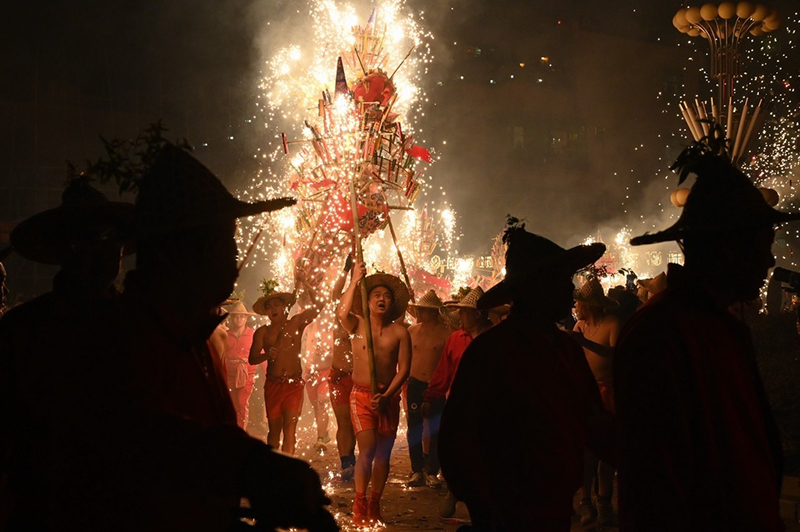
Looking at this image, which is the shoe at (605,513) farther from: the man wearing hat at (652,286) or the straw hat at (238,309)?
the straw hat at (238,309)

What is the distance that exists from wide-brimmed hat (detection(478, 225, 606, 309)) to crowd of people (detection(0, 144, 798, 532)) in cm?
1

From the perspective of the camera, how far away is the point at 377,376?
29.1 ft

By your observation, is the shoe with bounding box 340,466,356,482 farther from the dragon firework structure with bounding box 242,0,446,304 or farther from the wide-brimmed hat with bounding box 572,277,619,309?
the wide-brimmed hat with bounding box 572,277,619,309

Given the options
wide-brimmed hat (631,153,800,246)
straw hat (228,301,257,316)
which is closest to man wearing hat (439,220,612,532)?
wide-brimmed hat (631,153,800,246)

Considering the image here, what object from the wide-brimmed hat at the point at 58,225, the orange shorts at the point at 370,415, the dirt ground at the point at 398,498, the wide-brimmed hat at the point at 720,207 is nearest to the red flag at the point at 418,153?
the orange shorts at the point at 370,415

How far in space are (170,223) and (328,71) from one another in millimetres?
10838

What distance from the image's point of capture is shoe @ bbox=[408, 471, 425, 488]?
10.3 m

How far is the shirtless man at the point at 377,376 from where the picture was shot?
26.0 ft

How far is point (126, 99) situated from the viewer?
105 ft

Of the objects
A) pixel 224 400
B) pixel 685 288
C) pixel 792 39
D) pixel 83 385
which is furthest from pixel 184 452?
pixel 792 39

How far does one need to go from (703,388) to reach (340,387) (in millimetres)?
7948

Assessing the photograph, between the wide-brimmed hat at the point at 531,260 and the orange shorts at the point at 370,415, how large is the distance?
439 centimetres

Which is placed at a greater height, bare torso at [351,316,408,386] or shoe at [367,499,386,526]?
bare torso at [351,316,408,386]

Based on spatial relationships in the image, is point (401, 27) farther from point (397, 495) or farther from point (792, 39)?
point (792, 39)
